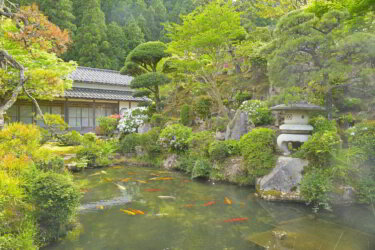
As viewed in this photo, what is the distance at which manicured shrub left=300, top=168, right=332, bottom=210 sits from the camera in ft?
20.1

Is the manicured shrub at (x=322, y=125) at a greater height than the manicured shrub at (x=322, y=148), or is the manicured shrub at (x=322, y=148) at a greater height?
the manicured shrub at (x=322, y=125)

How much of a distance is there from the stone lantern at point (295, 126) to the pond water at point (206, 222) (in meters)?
1.81

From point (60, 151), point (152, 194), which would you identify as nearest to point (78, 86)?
point (60, 151)

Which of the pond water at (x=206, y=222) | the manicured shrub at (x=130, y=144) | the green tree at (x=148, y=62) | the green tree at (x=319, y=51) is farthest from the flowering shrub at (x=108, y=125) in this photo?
the green tree at (x=319, y=51)

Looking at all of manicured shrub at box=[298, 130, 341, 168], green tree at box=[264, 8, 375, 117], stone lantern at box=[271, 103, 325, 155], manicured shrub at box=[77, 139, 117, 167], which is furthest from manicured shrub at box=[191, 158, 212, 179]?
manicured shrub at box=[77, 139, 117, 167]

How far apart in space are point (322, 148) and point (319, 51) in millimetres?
2940

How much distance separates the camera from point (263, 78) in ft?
46.3

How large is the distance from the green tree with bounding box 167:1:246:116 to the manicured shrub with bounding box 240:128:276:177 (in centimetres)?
433

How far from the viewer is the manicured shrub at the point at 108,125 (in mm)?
17031

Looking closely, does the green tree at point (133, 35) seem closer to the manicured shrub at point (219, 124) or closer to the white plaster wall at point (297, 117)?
the manicured shrub at point (219, 124)

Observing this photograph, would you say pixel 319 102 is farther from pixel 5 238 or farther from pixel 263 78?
pixel 5 238

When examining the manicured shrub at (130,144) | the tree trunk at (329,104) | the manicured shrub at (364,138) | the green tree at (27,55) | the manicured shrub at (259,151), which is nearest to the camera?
the green tree at (27,55)

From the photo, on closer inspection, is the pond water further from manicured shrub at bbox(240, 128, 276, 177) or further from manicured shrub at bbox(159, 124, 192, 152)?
manicured shrub at bbox(159, 124, 192, 152)

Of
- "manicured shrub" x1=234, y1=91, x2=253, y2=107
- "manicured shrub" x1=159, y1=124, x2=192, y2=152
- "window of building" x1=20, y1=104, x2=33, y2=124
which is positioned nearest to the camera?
"manicured shrub" x1=159, y1=124, x2=192, y2=152
